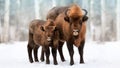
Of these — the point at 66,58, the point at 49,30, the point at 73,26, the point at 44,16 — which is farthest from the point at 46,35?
the point at 44,16

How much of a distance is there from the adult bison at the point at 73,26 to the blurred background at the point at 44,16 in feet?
8.96

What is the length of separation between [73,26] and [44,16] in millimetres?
3115

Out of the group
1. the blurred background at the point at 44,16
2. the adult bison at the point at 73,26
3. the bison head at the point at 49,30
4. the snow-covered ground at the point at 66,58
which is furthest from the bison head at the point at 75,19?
the blurred background at the point at 44,16

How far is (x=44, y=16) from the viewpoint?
674 centimetres

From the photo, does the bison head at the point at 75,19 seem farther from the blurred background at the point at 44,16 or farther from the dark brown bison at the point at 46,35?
the blurred background at the point at 44,16

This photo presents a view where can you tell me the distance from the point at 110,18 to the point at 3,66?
125 inches

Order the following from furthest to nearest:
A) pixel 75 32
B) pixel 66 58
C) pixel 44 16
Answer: pixel 44 16 < pixel 66 58 < pixel 75 32

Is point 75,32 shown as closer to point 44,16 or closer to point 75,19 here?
point 75,19

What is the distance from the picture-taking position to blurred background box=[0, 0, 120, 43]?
671 cm

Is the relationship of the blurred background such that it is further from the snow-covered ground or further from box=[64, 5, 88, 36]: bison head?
box=[64, 5, 88, 36]: bison head

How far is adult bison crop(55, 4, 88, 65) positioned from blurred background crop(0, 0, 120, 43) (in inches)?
107

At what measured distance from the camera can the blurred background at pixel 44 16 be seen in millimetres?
6711

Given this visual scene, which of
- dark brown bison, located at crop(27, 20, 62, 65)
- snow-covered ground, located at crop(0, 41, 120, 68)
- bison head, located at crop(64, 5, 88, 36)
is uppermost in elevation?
bison head, located at crop(64, 5, 88, 36)

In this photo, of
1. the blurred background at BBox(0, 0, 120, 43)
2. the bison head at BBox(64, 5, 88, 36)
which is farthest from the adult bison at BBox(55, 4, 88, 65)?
the blurred background at BBox(0, 0, 120, 43)
